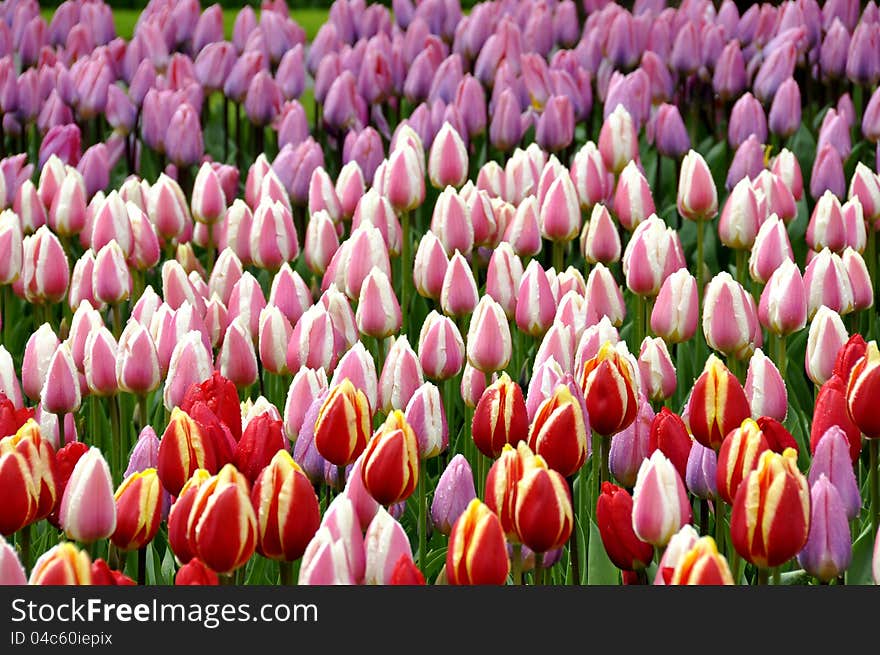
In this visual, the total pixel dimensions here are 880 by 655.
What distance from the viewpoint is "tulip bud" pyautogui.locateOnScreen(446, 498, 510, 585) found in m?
1.90

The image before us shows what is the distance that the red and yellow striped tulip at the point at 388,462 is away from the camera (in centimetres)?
216

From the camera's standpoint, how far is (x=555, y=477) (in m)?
2.02

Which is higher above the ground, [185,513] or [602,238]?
[602,238]

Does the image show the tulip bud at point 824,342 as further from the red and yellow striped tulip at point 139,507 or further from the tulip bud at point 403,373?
the red and yellow striped tulip at point 139,507

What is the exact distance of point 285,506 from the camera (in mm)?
2076

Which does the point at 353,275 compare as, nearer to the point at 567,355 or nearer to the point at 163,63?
the point at 567,355

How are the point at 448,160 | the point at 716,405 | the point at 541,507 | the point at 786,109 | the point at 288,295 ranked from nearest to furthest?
the point at 541,507 → the point at 716,405 → the point at 288,295 → the point at 448,160 → the point at 786,109

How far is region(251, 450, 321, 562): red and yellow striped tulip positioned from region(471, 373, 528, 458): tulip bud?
414 millimetres

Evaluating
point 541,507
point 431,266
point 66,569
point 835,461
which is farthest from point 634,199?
point 66,569

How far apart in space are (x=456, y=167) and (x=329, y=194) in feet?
1.22

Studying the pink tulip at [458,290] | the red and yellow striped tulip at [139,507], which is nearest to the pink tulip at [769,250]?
the pink tulip at [458,290]

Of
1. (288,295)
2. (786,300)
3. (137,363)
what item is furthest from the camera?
(288,295)

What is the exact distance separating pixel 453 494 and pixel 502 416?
149 mm

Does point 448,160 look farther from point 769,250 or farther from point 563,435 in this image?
point 563,435
